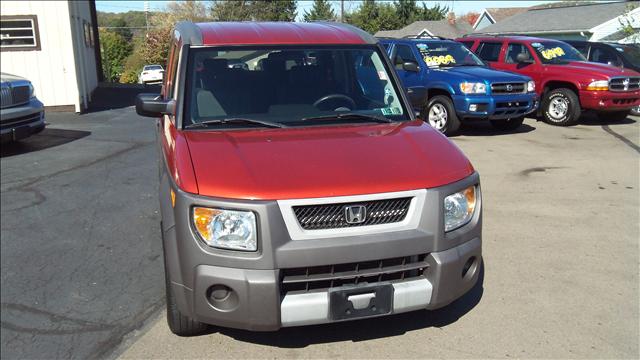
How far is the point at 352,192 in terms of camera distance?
8.79 ft

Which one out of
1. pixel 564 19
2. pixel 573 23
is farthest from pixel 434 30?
pixel 573 23

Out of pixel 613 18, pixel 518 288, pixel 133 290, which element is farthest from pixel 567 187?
pixel 613 18

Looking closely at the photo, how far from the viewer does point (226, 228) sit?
2637 mm

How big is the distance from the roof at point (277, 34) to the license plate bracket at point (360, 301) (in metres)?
2.01

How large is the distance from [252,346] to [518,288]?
2.03m

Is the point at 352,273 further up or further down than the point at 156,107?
further down

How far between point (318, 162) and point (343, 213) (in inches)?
13.5

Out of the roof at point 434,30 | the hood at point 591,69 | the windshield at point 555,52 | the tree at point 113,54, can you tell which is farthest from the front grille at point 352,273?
the roof at point 434,30

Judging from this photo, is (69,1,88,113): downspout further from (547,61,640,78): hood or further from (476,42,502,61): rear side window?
(547,61,640,78): hood

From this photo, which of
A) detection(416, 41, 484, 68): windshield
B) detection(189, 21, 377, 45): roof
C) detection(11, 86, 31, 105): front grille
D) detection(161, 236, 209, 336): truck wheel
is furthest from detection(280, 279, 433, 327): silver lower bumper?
detection(416, 41, 484, 68): windshield

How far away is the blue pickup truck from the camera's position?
9695 millimetres

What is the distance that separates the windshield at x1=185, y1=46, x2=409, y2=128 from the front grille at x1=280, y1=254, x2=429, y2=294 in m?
1.17

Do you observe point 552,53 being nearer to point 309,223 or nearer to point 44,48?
point 309,223

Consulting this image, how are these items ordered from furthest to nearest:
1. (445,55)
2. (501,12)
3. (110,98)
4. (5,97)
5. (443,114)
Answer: (501,12) < (110,98) < (445,55) < (443,114) < (5,97)
